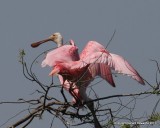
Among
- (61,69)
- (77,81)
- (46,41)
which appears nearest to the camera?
(77,81)

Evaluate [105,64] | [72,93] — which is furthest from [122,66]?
[72,93]

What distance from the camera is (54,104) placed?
243cm

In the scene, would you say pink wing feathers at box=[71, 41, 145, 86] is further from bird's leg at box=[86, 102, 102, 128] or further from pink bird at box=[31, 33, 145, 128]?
bird's leg at box=[86, 102, 102, 128]

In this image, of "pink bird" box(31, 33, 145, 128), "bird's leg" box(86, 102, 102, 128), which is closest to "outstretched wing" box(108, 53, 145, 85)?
"pink bird" box(31, 33, 145, 128)

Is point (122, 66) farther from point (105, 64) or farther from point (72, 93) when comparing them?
point (72, 93)

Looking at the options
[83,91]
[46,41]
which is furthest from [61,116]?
[46,41]

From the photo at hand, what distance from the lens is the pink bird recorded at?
262 cm

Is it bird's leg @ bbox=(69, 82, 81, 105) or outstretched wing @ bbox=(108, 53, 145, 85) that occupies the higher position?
outstretched wing @ bbox=(108, 53, 145, 85)

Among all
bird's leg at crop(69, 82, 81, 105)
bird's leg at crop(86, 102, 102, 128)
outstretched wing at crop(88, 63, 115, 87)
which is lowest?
bird's leg at crop(86, 102, 102, 128)

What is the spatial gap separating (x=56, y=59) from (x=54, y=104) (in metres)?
0.36

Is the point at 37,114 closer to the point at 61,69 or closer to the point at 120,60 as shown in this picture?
the point at 61,69

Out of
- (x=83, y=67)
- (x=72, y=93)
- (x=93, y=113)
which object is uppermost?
(x=83, y=67)

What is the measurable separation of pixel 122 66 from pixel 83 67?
175 mm

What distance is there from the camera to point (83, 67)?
2.64 metres
